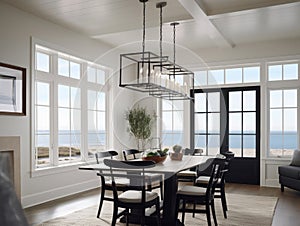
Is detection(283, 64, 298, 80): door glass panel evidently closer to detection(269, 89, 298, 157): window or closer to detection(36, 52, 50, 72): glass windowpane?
detection(269, 89, 298, 157): window

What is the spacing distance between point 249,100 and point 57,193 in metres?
4.26

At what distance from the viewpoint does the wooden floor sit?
416cm

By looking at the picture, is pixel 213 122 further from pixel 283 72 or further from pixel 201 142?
pixel 283 72

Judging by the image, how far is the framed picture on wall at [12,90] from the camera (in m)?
4.34

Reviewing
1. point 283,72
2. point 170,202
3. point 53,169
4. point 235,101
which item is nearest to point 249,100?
point 235,101

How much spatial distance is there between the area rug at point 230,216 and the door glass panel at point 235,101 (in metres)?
2.35

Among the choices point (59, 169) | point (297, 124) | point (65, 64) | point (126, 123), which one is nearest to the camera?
A: point (59, 169)

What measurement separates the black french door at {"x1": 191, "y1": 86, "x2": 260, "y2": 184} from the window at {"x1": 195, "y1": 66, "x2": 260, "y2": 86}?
161mm

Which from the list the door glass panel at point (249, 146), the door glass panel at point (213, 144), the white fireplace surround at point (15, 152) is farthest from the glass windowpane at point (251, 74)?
the white fireplace surround at point (15, 152)

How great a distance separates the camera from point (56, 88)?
5.50 metres

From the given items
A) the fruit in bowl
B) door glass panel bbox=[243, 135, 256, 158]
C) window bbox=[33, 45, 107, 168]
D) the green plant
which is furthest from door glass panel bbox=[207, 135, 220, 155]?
the fruit in bowl

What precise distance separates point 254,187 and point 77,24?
4.56 meters

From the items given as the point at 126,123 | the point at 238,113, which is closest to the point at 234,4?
the point at 238,113

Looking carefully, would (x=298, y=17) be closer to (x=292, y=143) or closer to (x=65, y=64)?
(x=292, y=143)
